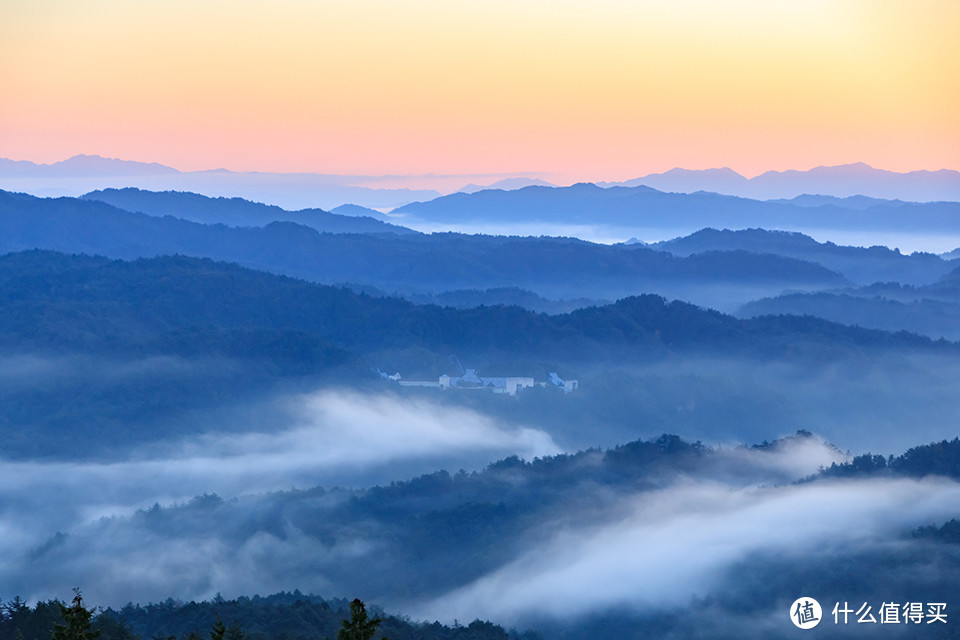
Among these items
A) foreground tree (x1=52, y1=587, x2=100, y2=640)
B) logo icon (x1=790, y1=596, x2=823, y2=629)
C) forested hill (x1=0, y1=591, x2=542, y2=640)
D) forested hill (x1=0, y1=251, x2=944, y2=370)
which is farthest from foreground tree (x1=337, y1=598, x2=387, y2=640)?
forested hill (x1=0, y1=251, x2=944, y2=370)

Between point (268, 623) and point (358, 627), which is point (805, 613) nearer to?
point (268, 623)

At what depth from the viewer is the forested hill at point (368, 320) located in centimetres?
17625

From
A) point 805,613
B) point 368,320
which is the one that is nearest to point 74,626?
point 805,613

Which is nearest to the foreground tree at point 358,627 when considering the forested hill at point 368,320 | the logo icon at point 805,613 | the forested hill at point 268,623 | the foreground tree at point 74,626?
the foreground tree at point 74,626

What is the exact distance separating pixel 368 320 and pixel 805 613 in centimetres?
13181

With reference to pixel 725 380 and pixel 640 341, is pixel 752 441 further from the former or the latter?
pixel 640 341

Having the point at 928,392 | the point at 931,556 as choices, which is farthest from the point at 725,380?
the point at 931,556

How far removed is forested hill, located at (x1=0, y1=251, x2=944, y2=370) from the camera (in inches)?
6939

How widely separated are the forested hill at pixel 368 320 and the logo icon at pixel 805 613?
114 metres

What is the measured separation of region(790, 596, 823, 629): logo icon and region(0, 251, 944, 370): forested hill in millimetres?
114274

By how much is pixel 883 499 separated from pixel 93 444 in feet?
286

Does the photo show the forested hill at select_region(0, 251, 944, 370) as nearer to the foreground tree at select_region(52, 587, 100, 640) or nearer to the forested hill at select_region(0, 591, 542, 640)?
the forested hill at select_region(0, 591, 542, 640)

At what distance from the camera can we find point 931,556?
2400 inches

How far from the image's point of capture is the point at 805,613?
186 ft
